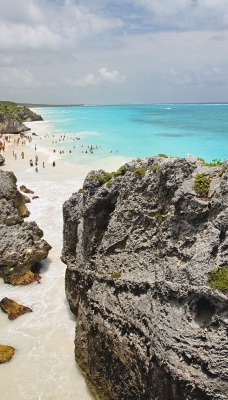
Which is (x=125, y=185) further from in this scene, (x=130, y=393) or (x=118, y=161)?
(x=118, y=161)

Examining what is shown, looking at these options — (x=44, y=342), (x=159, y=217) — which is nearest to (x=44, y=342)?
(x=44, y=342)

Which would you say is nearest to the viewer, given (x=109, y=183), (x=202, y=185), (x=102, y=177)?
(x=202, y=185)

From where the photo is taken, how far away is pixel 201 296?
955cm

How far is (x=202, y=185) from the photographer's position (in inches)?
430

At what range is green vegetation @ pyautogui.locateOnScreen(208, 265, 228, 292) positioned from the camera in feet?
30.0

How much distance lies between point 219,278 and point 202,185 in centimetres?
282

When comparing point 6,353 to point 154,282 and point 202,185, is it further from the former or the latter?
point 202,185

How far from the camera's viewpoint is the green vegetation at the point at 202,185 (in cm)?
1085

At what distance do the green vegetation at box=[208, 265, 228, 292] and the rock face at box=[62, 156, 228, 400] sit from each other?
0.36 feet

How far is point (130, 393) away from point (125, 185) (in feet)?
21.5

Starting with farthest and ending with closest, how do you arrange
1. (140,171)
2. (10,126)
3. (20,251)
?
(10,126)
(20,251)
(140,171)

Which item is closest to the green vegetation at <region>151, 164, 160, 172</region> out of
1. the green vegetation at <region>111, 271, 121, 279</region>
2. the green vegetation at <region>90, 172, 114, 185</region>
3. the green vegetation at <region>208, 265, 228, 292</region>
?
the green vegetation at <region>90, 172, 114, 185</region>

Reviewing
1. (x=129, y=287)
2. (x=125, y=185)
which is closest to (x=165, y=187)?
(x=125, y=185)

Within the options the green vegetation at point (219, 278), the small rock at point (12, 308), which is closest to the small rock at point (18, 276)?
the small rock at point (12, 308)
